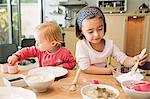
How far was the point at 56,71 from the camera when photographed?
145 cm

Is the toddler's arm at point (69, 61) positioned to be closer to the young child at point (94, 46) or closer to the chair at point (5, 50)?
the young child at point (94, 46)

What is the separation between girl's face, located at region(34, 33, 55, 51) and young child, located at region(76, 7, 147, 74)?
20 centimetres

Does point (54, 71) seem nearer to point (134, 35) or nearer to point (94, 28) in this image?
point (94, 28)

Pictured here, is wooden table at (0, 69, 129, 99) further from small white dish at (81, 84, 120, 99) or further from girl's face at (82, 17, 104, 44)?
girl's face at (82, 17, 104, 44)

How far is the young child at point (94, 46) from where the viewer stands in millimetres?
1480

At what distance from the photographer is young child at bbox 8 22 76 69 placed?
1.59 m

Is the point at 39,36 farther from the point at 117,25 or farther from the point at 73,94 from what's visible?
the point at 117,25

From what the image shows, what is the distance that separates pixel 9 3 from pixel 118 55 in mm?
2943

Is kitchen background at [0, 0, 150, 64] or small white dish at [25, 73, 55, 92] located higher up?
kitchen background at [0, 0, 150, 64]

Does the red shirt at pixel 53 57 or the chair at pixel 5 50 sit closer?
the red shirt at pixel 53 57

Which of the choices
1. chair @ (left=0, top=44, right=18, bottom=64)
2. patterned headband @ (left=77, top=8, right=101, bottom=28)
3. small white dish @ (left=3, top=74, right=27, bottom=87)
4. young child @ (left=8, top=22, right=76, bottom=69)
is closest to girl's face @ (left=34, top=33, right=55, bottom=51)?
young child @ (left=8, top=22, right=76, bottom=69)

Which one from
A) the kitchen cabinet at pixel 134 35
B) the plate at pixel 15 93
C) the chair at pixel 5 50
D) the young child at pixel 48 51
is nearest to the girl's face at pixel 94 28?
the young child at pixel 48 51

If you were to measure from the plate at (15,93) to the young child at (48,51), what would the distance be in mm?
454

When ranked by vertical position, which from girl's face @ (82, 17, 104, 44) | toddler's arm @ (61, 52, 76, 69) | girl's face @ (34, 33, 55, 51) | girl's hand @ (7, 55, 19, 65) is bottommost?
toddler's arm @ (61, 52, 76, 69)
